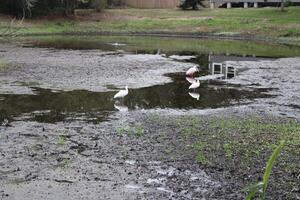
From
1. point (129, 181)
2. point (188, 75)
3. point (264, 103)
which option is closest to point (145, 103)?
point (264, 103)

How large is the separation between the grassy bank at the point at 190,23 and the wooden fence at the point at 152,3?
451 inches

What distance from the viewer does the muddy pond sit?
30.6ft

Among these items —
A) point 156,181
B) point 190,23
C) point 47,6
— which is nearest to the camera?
point 156,181

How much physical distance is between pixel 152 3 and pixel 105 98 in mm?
55582

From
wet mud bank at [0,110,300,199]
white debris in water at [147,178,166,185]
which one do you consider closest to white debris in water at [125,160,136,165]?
wet mud bank at [0,110,300,199]

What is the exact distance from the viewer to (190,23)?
53688mm

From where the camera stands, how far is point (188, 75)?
23.9m

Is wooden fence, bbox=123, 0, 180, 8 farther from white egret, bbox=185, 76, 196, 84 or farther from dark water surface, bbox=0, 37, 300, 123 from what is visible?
white egret, bbox=185, 76, 196, 84

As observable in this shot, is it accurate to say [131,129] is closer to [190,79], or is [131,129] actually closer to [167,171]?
[167,171]

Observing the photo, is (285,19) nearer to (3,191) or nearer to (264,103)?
(264,103)

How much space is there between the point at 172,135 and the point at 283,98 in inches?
291

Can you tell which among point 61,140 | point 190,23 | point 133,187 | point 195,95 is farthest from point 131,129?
point 190,23

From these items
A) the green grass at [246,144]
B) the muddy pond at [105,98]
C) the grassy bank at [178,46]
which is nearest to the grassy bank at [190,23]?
the grassy bank at [178,46]

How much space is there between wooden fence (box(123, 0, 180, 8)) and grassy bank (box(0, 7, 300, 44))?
1145 centimetres
